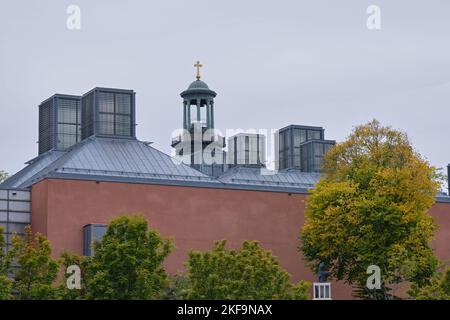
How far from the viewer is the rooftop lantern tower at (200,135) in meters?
106

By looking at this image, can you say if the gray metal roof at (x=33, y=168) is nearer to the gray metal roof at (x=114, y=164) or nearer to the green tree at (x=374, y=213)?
the gray metal roof at (x=114, y=164)

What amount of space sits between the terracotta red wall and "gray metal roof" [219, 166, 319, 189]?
284 cm

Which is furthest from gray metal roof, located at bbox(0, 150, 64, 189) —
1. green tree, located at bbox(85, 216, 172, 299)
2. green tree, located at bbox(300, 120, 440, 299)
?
green tree, located at bbox(85, 216, 172, 299)

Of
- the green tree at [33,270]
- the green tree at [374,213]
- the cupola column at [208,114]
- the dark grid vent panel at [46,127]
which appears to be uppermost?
the cupola column at [208,114]

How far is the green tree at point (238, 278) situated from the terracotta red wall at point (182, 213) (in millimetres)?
14154

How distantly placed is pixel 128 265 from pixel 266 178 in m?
30.3

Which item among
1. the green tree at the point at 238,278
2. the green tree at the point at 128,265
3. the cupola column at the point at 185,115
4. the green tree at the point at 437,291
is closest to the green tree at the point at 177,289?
the green tree at the point at 238,278

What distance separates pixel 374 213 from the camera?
78562 millimetres

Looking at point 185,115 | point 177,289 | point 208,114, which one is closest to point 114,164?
point 177,289

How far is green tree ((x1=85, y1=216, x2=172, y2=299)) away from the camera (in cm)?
6281

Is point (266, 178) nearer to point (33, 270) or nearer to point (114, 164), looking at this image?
point (114, 164)
